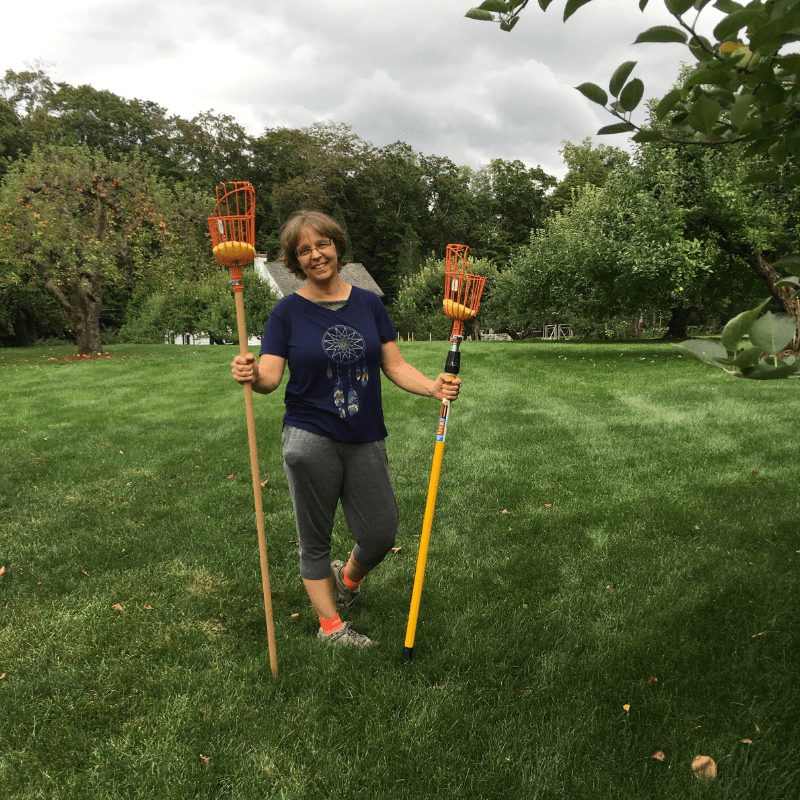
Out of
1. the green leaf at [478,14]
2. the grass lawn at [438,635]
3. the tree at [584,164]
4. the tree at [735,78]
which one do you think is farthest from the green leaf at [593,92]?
the tree at [584,164]

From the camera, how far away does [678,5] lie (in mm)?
1281

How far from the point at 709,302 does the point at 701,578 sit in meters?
16.8

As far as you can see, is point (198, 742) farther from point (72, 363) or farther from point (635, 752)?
point (72, 363)

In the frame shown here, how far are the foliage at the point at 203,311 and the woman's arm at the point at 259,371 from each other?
24.0 metres

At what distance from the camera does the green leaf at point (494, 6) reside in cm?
152

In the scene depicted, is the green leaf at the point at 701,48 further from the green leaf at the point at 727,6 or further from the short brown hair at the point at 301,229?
the short brown hair at the point at 301,229

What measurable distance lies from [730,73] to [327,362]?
1.90 meters

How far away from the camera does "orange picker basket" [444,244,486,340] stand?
277 cm

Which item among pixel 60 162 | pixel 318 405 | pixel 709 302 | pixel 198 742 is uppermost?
pixel 60 162

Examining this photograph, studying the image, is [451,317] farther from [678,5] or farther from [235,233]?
[678,5]

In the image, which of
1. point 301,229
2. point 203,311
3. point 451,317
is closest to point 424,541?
point 451,317

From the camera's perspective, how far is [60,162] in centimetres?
1794

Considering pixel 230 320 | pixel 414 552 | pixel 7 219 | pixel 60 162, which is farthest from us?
pixel 230 320

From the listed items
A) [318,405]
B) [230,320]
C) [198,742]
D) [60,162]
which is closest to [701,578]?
[318,405]
